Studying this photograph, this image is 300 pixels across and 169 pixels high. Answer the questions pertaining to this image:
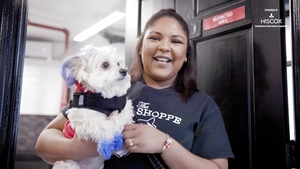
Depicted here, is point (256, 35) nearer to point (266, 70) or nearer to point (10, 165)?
point (266, 70)

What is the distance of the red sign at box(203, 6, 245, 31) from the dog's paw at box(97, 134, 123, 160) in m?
0.69

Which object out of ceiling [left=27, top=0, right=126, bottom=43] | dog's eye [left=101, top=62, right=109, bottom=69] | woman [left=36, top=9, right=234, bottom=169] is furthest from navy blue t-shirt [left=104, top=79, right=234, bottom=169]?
ceiling [left=27, top=0, right=126, bottom=43]

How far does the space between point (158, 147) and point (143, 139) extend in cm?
6

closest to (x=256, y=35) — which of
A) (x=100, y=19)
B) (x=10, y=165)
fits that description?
(x=10, y=165)

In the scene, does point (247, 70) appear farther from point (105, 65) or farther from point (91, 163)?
point (91, 163)

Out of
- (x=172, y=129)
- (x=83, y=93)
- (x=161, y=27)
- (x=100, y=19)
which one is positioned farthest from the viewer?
(x=100, y=19)

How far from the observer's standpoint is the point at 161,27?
104 cm

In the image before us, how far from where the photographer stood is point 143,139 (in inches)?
31.1

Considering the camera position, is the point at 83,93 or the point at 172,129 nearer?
the point at 83,93

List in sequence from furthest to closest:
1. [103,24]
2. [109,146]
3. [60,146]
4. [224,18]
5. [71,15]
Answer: [71,15] < [103,24] < [224,18] < [60,146] < [109,146]

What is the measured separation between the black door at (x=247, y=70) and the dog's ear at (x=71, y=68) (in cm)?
60

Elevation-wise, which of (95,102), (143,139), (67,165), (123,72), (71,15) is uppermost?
(71,15)

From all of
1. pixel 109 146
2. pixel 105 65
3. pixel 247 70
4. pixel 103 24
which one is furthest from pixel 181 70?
pixel 103 24

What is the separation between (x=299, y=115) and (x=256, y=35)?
347mm
